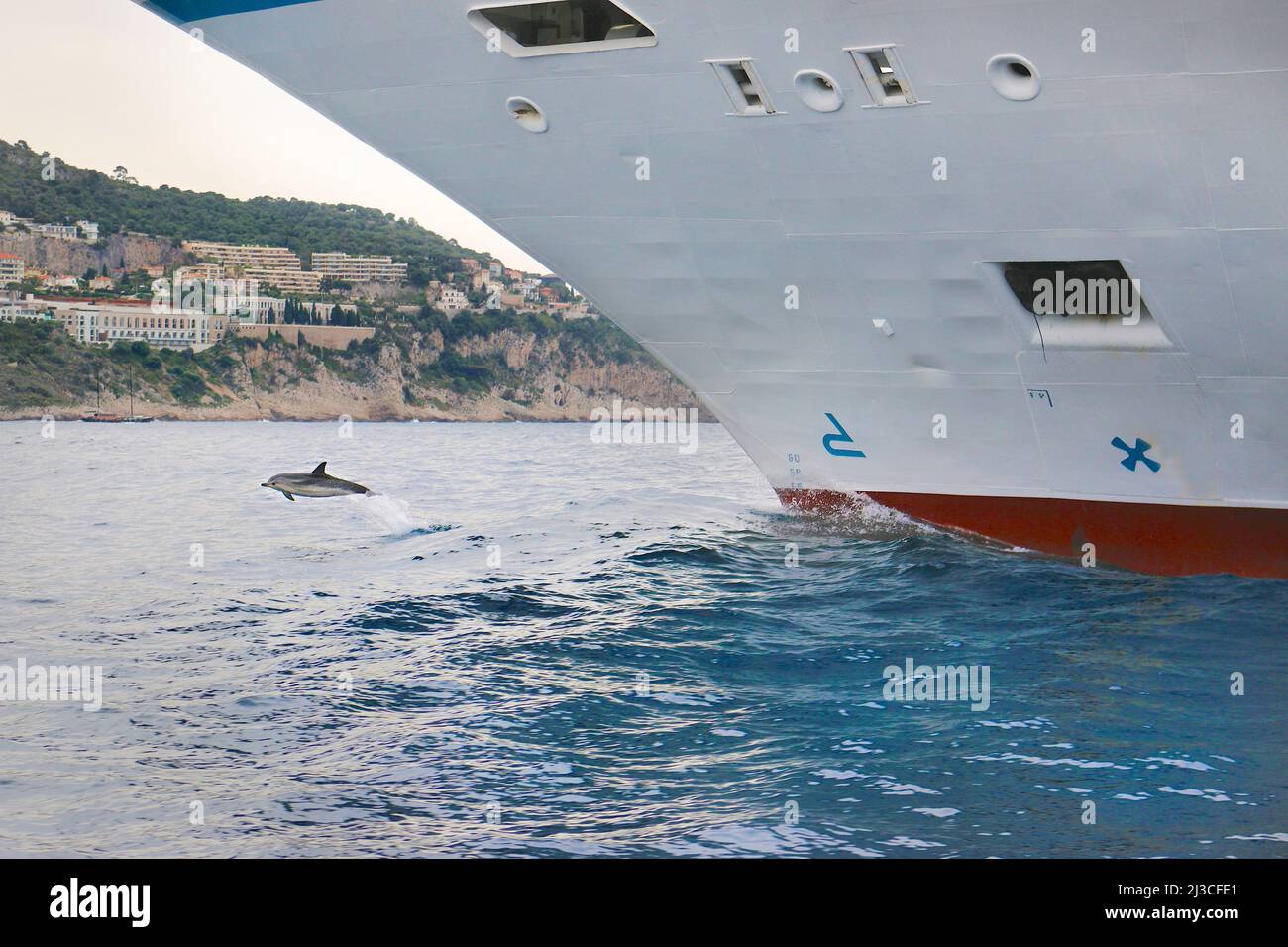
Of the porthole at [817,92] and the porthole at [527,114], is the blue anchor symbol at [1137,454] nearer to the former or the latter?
the porthole at [817,92]

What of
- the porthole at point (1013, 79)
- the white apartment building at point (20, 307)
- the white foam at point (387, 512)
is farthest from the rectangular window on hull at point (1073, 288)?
the white apartment building at point (20, 307)

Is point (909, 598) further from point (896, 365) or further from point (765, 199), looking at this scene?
point (765, 199)

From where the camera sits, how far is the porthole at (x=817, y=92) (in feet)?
Answer: 31.3

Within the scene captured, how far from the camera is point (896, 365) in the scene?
11281mm

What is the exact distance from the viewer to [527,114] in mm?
10930

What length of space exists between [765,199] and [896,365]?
7.23ft

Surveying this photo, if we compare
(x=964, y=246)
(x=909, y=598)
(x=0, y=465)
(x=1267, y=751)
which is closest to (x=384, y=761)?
(x=1267, y=751)

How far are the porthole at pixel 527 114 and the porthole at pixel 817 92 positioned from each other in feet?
8.50

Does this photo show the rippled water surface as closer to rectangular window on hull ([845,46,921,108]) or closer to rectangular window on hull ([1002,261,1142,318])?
rectangular window on hull ([1002,261,1142,318])

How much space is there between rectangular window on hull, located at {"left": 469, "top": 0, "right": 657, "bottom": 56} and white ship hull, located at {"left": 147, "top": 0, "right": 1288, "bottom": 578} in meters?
0.11

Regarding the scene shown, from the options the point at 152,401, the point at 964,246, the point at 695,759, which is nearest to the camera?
the point at 695,759

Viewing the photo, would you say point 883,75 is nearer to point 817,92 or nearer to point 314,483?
point 817,92

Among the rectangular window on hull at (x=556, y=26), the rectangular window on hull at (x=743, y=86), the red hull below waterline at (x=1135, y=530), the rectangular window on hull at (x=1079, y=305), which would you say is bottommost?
the red hull below waterline at (x=1135, y=530)

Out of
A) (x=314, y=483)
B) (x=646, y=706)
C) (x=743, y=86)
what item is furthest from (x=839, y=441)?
(x=314, y=483)
